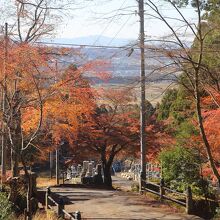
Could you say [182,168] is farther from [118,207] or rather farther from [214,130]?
[118,207]

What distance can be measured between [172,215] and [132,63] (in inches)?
233

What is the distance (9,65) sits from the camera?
542 inches

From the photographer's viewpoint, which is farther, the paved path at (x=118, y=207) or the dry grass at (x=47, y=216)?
the paved path at (x=118, y=207)

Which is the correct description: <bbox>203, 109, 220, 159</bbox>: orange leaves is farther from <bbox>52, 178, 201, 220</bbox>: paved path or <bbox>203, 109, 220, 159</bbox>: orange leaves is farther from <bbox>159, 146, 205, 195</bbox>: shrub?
<bbox>159, 146, 205, 195</bbox>: shrub

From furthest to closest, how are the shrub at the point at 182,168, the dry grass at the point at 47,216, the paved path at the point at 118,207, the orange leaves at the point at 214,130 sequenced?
the shrub at the point at 182,168 < the orange leaves at the point at 214,130 < the paved path at the point at 118,207 < the dry grass at the point at 47,216

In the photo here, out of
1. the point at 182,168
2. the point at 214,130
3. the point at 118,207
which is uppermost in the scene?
the point at 214,130

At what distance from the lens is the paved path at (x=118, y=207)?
49.5 feet

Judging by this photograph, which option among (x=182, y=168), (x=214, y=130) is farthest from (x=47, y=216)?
(x=182, y=168)

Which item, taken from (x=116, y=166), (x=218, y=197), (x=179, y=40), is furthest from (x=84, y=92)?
(x=116, y=166)

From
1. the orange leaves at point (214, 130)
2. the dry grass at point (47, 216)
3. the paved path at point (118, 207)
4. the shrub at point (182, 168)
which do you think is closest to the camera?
the dry grass at point (47, 216)

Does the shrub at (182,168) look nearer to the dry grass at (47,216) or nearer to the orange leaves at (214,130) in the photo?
the orange leaves at (214,130)

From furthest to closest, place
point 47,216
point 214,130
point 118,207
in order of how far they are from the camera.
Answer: point 214,130 → point 118,207 → point 47,216

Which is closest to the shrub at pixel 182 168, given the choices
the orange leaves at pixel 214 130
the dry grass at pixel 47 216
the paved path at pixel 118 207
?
the paved path at pixel 118 207

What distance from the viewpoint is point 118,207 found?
16812 millimetres
